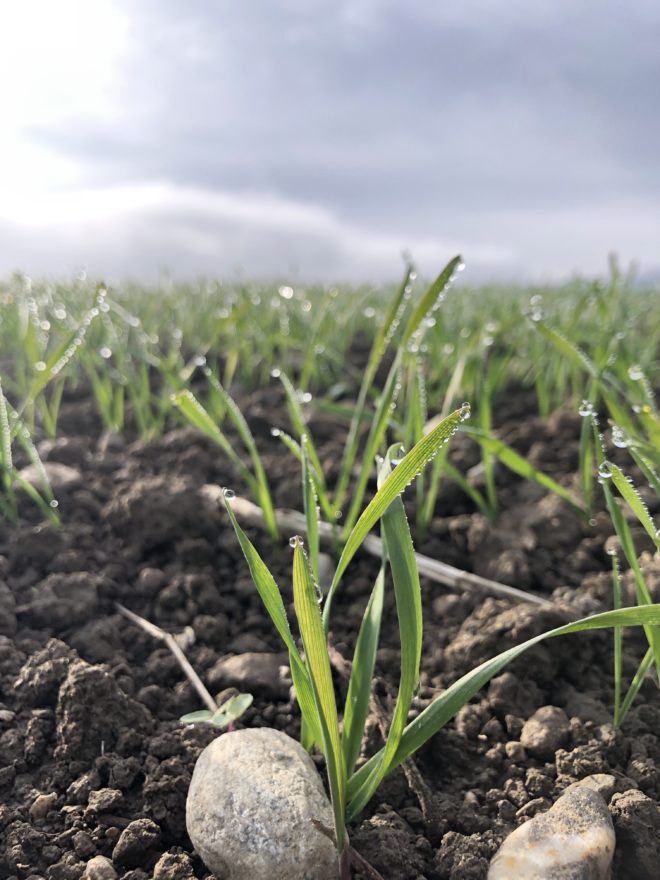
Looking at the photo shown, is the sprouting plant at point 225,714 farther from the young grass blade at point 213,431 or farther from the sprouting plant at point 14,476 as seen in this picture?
the sprouting plant at point 14,476

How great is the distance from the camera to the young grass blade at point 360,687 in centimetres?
89

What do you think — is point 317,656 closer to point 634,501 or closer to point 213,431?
point 634,501

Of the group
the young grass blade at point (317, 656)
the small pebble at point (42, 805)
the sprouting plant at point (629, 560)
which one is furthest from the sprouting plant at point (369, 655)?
the small pebble at point (42, 805)

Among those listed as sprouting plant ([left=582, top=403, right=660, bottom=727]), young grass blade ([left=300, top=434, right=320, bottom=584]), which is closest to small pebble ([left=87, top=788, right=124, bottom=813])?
young grass blade ([left=300, top=434, right=320, bottom=584])

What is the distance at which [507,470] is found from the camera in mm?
1744

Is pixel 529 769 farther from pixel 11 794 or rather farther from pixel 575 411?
pixel 575 411

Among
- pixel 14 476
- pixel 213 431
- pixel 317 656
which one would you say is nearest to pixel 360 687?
pixel 317 656

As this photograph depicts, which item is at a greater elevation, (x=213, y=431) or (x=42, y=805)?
(x=213, y=431)

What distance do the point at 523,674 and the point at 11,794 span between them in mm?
739

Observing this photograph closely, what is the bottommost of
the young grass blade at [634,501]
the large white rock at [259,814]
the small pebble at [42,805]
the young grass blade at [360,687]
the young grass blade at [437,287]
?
the small pebble at [42,805]

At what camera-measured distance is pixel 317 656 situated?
0.77 metres

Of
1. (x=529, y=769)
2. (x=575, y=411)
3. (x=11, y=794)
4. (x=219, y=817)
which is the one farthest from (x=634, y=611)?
(x=575, y=411)

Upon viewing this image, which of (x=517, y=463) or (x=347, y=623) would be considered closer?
(x=347, y=623)

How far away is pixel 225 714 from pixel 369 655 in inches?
9.6
